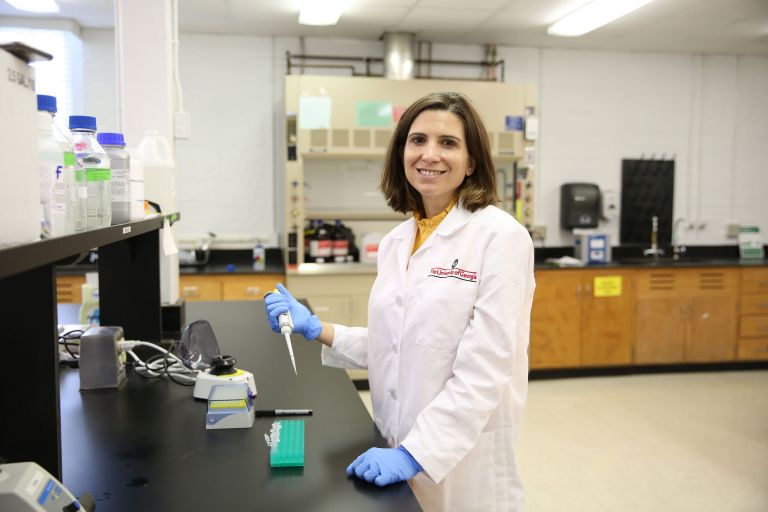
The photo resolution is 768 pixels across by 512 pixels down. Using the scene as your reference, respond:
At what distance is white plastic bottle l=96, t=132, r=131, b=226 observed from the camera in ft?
4.90

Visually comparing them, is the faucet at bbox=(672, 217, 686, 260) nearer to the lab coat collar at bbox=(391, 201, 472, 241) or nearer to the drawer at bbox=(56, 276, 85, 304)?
the lab coat collar at bbox=(391, 201, 472, 241)

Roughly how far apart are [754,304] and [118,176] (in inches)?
202

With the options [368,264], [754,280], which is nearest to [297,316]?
[368,264]

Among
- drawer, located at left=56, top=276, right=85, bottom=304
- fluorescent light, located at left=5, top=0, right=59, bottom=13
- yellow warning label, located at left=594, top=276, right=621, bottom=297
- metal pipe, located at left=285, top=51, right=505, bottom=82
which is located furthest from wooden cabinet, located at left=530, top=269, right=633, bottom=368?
fluorescent light, located at left=5, top=0, right=59, bottom=13

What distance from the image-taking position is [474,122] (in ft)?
5.07

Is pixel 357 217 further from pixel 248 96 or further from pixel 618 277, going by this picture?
pixel 618 277

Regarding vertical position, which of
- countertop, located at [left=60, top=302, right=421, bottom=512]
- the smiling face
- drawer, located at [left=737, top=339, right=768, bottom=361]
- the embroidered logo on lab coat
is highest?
the smiling face

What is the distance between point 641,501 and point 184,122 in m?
2.64

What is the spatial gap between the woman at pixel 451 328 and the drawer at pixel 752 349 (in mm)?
4397

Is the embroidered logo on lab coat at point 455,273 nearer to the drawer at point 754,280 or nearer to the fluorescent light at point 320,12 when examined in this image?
the fluorescent light at point 320,12

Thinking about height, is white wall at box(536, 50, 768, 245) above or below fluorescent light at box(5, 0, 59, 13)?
below

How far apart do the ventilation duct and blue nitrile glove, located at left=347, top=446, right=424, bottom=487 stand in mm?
3840

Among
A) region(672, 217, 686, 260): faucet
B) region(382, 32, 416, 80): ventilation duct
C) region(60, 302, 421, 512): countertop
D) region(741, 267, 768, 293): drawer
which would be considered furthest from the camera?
region(672, 217, 686, 260): faucet

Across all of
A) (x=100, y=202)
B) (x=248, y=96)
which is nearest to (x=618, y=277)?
(x=248, y=96)
